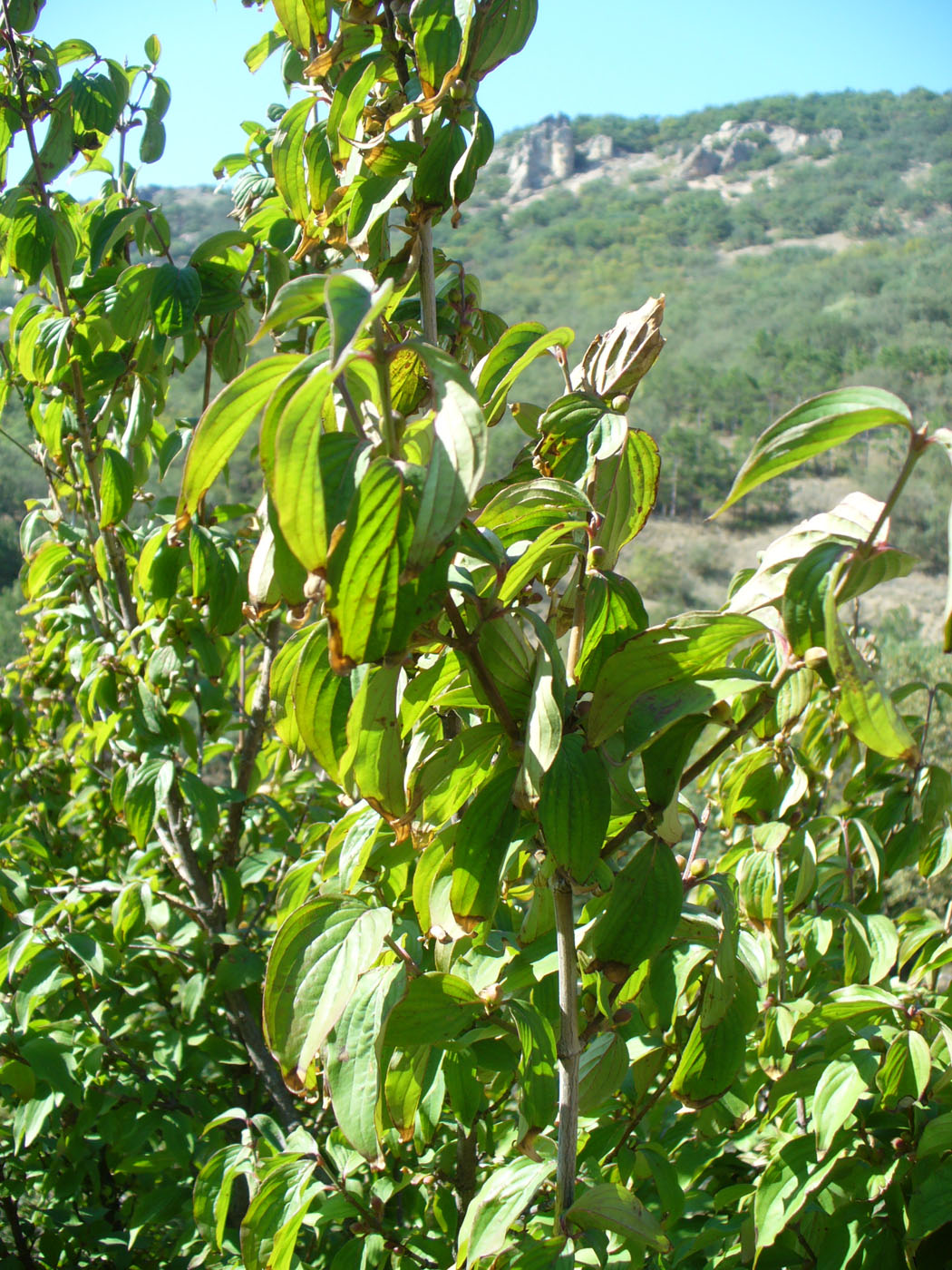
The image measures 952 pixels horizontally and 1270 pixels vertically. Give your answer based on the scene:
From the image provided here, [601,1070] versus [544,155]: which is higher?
[544,155]

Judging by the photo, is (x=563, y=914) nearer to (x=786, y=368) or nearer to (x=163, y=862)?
(x=163, y=862)

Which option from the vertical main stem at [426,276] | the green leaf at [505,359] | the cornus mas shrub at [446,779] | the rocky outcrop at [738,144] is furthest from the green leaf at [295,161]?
the rocky outcrop at [738,144]

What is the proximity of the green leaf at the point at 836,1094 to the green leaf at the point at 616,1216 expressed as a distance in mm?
324

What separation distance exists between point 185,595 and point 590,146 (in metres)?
67.6

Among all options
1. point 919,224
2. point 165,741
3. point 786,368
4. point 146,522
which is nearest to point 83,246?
point 146,522

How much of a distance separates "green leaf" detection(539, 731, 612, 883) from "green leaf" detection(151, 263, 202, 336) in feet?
4.20

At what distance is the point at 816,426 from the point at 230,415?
43 centimetres

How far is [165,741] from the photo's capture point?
2.15m

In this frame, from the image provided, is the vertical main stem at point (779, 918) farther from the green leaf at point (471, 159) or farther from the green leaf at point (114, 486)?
the green leaf at point (114, 486)

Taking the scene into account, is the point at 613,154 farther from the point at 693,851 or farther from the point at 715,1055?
the point at 715,1055

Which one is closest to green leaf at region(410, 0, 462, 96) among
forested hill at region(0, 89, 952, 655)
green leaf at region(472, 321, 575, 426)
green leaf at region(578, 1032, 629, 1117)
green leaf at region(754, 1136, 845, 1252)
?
green leaf at region(472, 321, 575, 426)

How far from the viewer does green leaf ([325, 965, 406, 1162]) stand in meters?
0.86

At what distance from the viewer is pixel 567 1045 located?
0.90 m

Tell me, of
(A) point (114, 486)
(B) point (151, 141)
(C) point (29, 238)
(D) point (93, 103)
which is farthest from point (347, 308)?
(B) point (151, 141)
